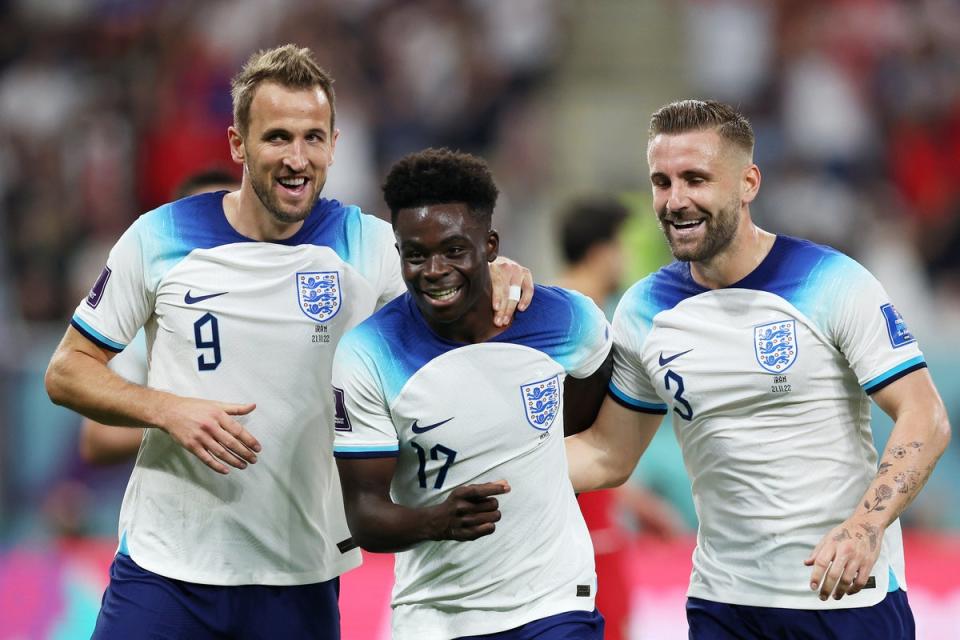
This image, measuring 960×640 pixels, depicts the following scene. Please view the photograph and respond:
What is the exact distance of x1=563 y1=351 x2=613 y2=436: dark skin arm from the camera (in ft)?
14.9

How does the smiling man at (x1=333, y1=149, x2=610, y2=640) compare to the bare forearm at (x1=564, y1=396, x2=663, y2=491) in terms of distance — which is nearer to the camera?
the smiling man at (x1=333, y1=149, x2=610, y2=640)

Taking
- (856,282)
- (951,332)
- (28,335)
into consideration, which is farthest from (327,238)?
(951,332)

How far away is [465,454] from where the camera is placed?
4.09 metres

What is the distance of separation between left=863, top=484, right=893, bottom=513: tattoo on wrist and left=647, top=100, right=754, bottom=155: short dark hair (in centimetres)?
116

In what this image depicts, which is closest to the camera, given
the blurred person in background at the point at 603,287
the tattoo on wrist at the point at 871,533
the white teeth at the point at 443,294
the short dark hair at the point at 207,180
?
the tattoo on wrist at the point at 871,533

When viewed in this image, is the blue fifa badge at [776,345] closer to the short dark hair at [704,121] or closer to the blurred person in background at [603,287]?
the short dark hair at [704,121]

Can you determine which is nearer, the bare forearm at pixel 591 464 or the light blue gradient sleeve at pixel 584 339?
the light blue gradient sleeve at pixel 584 339

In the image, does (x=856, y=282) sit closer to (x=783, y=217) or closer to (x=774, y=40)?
(x=783, y=217)

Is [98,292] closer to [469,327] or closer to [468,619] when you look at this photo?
[469,327]

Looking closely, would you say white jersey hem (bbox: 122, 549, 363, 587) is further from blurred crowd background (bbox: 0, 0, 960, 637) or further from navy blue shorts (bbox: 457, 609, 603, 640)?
blurred crowd background (bbox: 0, 0, 960, 637)

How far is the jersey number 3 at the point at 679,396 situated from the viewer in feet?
14.7

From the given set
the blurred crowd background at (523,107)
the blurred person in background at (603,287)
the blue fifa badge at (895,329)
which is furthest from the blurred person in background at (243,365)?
the blurred crowd background at (523,107)

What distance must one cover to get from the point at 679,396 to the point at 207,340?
149 cm

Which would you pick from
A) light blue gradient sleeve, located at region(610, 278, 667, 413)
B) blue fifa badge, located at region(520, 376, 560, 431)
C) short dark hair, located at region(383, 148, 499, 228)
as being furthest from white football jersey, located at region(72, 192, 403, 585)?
light blue gradient sleeve, located at region(610, 278, 667, 413)
